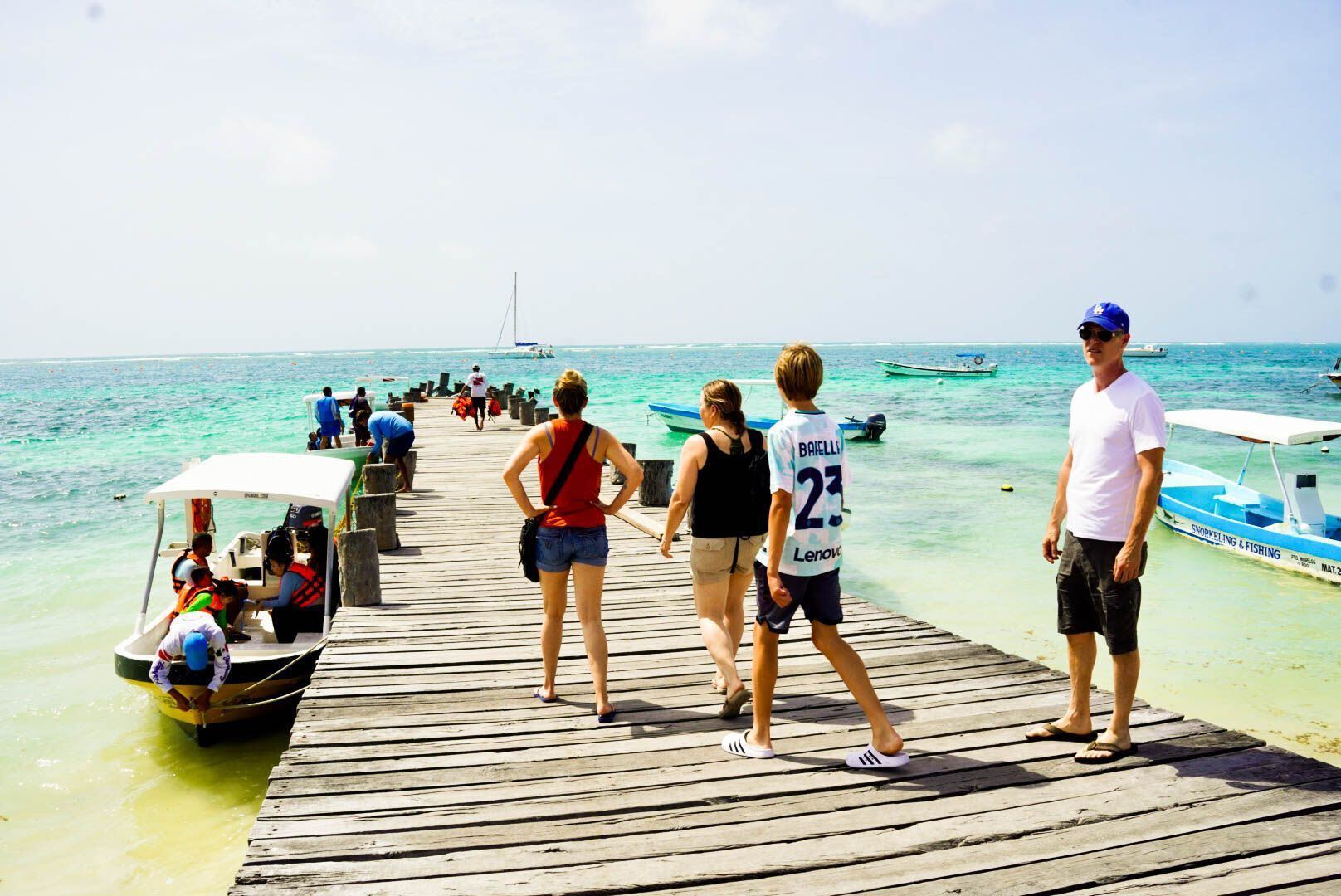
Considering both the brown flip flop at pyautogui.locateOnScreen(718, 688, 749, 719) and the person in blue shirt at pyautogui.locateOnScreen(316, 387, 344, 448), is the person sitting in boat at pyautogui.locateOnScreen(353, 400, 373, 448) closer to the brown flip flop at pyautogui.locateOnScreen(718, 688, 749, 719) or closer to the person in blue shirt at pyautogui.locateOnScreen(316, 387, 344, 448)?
the person in blue shirt at pyautogui.locateOnScreen(316, 387, 344, 448)

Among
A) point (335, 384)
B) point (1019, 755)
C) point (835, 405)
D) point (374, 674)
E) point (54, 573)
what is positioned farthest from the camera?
point (335, 384)

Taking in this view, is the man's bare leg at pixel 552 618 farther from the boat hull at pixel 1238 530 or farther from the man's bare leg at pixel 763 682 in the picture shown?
the boat hull at pixel 1238 530

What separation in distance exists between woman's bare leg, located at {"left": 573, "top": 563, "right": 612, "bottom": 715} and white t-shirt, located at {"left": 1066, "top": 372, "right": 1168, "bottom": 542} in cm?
244

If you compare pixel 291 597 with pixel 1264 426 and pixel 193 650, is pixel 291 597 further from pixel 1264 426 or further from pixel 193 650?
pixel 1264 426

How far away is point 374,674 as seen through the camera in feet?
18.6

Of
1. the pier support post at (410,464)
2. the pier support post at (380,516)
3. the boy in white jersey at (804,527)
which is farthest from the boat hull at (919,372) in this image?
the boy in white jersey at (804,527)

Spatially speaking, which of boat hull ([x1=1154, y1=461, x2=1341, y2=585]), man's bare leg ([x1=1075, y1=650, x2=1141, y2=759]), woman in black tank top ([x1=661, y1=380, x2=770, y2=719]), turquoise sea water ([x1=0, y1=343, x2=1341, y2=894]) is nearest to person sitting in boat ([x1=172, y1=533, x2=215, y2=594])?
turquoise sea water ([x1=0, y1=343, x2=1341, y2=894])

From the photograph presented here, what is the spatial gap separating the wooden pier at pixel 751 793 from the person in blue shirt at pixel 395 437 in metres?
7.21

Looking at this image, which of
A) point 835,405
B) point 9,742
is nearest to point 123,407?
point 835,405

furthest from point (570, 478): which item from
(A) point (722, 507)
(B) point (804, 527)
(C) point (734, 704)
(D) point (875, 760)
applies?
(D) point (875, 760)

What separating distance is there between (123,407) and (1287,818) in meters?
68.6

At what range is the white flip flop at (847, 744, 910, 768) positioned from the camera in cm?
412

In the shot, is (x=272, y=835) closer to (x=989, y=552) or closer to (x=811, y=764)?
(x=811, y=764)

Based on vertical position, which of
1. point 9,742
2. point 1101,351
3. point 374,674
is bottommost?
point 9,742
